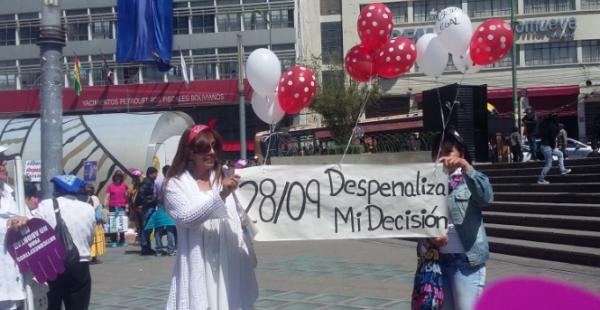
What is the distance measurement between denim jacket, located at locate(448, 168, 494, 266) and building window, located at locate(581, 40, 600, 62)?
42.6 m

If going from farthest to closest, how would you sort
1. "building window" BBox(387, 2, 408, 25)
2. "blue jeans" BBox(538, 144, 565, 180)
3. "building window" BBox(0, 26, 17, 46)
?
"building window" BBox(0, 26, 17, 46) < "building window" BBox(387, 2, 408, 25) < "blue jeans" BBox(538, 144, 565, 180)

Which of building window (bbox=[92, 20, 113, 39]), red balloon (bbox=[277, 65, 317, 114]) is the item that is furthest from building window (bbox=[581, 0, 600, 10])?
red balloon (bbox=[277, 65, 317, 114])

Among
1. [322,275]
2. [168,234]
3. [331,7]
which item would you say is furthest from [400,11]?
[322,275]

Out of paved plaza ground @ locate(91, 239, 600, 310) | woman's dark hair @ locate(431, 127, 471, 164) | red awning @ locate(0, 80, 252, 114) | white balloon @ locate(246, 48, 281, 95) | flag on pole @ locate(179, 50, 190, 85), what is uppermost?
flag on pole @ locate(179, 50, 190, 85)

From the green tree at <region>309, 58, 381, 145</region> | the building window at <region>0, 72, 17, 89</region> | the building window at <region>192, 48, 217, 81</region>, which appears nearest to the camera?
the green tree at <region>309, 58, 381, 145</region>

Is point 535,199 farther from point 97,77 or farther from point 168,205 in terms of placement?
point 97,77

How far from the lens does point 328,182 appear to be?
5133mm

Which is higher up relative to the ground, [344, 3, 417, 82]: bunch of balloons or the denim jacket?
[344, 3, 417, 82]: bunch of balloons

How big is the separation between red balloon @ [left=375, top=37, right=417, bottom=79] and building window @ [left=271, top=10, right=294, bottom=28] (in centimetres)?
3848

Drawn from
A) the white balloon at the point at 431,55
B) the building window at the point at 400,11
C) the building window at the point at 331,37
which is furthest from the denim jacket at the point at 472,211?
the building window at the point at 331,37

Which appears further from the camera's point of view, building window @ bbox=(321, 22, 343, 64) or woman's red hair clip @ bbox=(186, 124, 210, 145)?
building window @ bbox=(321, 22, 343, 64)

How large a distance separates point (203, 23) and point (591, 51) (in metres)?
23.5

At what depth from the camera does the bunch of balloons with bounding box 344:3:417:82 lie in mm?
8039

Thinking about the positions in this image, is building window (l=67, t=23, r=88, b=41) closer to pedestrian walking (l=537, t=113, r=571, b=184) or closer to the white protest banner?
pedestrian walking (l=537, t=113, r=571, b=184)
